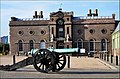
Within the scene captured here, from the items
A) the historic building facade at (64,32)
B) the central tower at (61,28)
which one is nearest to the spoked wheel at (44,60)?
the historic building facade at (64,32)

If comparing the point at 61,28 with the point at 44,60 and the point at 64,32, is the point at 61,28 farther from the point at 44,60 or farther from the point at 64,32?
the point at 44,60

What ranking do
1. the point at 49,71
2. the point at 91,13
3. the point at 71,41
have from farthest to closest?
the point at 91,13 < the point at 71,41 < the point at 49,71

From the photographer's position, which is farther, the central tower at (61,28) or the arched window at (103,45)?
the central tower at (61,28)

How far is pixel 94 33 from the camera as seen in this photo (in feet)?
223

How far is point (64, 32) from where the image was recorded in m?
68.6

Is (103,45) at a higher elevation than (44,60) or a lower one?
higher

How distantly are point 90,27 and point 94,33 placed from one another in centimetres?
160

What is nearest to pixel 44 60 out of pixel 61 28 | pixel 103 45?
pixel 103 45

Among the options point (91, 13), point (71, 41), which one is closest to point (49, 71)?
point (71, 41)

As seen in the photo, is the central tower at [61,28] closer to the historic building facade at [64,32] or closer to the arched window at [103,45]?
the historic building facade at [64,32]

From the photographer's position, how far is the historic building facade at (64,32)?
67.9 meters

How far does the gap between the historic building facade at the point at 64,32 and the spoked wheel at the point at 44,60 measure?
162ft

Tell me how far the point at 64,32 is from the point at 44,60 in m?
50.8

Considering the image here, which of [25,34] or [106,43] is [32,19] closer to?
[25,34]
